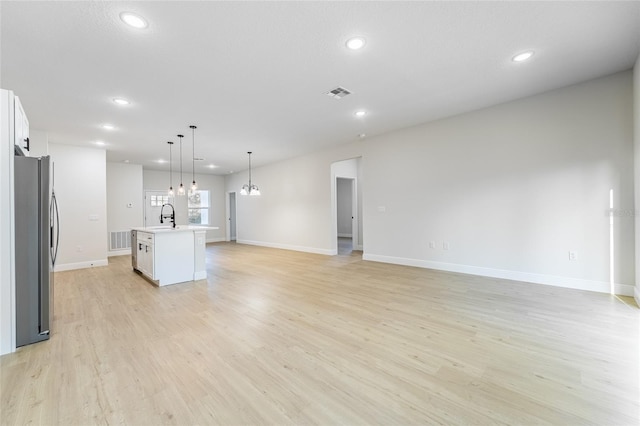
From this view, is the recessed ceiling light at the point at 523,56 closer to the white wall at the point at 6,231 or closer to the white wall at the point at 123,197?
the white wall at the point at 6,231

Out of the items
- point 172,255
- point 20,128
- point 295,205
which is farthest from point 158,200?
point 20,128

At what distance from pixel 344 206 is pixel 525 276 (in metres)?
7.62

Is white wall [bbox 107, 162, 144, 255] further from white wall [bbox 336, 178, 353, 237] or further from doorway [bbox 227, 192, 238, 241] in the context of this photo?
white wall [bbox 336, 178, 353, 237]

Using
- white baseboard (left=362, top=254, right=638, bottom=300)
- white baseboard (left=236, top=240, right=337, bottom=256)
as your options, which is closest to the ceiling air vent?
white baseboard (left=362, top=254, right=638, bottom=300)

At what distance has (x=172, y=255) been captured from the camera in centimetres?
466

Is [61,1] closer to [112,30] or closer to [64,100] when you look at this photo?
[112,30]

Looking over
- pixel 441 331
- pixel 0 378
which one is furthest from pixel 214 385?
pixel 441 331

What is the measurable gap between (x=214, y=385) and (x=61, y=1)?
10.5 ft

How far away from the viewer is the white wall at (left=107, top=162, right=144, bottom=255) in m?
8.14

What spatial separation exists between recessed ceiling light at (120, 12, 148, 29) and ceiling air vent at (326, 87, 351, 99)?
87.6 inches

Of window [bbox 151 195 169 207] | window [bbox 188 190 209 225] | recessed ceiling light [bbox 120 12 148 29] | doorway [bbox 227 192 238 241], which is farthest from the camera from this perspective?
doorway [bbox 227 192 238 241]

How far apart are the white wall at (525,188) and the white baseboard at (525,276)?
2 centimetres

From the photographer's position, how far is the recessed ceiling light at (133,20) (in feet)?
7.27

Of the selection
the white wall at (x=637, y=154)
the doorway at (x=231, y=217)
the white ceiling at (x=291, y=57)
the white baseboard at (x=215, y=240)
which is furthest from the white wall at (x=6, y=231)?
the doorway at (x=231, y=217)
